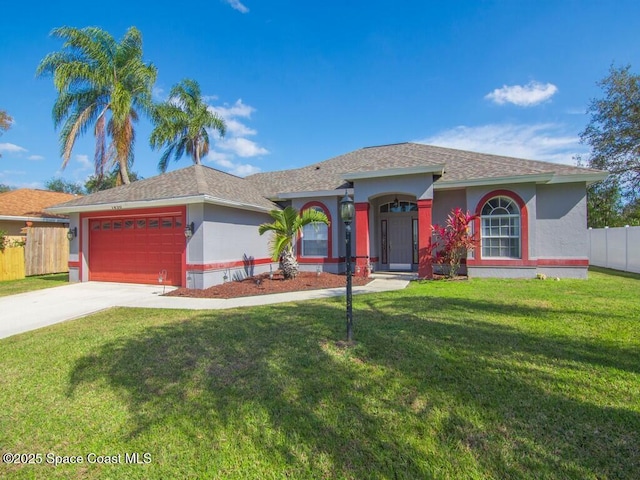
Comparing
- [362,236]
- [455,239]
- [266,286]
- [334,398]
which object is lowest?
[334,398]

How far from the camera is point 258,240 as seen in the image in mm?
13641

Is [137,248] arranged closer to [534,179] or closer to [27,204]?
[27,204]

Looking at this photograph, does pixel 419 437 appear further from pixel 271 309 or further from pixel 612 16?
pixel 612 16

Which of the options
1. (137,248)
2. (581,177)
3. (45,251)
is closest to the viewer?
(581,177)

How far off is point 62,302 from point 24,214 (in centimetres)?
1216

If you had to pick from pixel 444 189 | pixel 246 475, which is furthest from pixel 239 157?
pixel 246 475

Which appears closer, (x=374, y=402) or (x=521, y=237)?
(x=374, y=402)

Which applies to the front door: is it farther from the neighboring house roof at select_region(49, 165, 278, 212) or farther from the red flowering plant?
the neighboring house roof at select_region(49, 165, 278, 212)

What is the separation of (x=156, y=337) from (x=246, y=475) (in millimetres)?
3916

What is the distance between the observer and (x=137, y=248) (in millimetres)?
12000

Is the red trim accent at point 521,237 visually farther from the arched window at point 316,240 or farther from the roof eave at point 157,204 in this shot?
the roof eave at point 157,204

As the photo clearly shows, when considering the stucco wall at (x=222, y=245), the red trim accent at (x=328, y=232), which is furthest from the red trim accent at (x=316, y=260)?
the stucco wall at (x=222, y=245)

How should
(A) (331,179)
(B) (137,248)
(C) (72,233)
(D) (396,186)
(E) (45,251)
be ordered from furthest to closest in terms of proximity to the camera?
(E) (45,251) → (A) (331,179) → (C) (72,233) → (D) (396,186) → (B) (137,248)

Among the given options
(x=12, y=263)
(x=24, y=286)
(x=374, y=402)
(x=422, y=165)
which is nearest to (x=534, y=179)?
(x=422, y=165)
